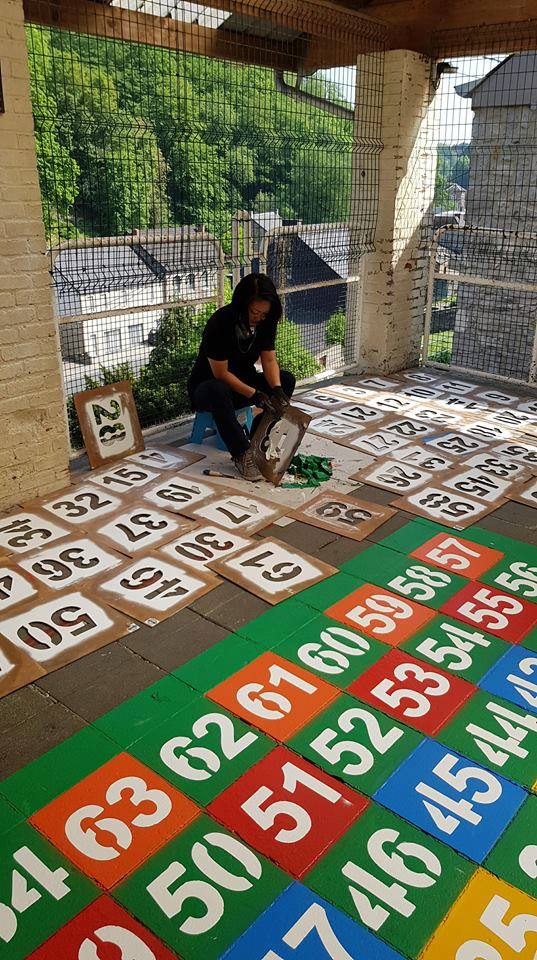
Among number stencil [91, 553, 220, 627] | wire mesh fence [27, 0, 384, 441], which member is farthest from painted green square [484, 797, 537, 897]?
wire mesh fence [27, 0, 384, 441]

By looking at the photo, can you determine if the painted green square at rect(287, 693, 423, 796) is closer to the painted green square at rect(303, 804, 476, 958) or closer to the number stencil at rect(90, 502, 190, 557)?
the painted green square at rect(303, 804, 476, 958)

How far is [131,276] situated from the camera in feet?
16.4

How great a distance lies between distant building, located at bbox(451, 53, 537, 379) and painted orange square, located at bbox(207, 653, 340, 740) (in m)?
5.71

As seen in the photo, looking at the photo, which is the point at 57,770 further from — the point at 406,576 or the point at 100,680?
the point at 406,576

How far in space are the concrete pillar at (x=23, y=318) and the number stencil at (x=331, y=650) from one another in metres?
2.05

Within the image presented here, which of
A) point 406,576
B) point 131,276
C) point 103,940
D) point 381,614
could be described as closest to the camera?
point 103,940

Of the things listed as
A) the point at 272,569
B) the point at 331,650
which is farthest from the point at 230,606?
the point at 331,650

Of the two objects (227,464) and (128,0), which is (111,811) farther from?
(128,0)

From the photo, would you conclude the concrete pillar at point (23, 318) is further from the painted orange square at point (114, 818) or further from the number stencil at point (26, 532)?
the painted orange square at point (114, 818)

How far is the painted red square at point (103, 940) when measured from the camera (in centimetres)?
184

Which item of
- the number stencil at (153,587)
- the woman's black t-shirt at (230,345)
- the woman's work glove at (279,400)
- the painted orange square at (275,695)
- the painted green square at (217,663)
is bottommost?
the painted orange square at (275,695)

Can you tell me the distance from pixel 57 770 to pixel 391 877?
1.12 meters

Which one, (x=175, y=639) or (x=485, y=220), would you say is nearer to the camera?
(x=175, y=639)

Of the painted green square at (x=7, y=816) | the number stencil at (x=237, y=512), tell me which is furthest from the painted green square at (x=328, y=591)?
the painted green square at (x=7, y=816)
